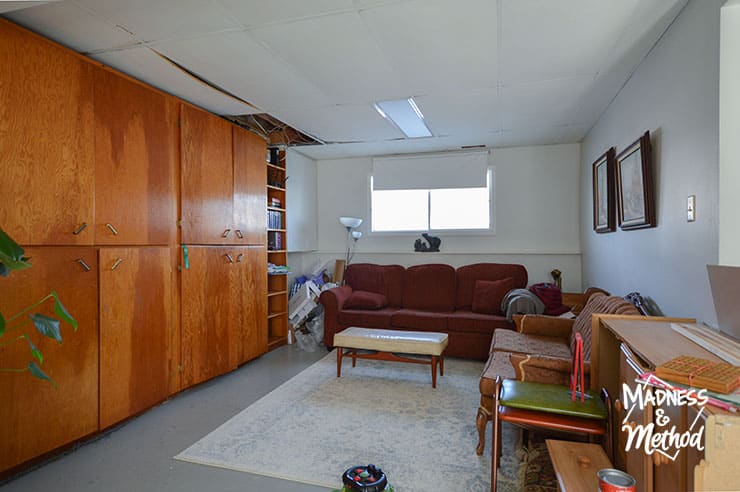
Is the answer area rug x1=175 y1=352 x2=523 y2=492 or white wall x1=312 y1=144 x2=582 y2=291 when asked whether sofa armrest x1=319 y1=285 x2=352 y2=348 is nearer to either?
area rug x1=175 y1=352 x2=523 y2=492

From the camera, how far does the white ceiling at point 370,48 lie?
198 cm

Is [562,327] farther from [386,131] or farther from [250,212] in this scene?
[250,212]

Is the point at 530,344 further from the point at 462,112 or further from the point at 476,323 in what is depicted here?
the point at 462,112

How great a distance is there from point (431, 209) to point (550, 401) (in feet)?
11.9

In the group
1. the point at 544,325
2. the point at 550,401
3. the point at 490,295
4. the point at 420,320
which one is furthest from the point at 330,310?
the point at 550,401

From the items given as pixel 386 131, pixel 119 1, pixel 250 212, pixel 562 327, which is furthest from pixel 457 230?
pixel 119 1

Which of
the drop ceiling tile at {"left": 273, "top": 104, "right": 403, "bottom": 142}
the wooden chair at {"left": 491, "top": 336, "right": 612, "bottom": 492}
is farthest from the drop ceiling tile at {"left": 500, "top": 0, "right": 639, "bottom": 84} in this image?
the wooden chair at {"left": 491, "top": 336, "right": 612, "bottom": 492}

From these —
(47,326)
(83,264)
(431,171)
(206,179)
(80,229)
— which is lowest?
(47,326)

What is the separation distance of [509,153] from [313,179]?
2688 millimetres

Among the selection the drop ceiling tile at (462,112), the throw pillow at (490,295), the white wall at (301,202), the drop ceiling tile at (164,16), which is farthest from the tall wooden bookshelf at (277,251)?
the drop ceiling tile at (164,16)

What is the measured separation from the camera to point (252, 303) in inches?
156

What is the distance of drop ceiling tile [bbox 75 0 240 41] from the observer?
75.8 inches

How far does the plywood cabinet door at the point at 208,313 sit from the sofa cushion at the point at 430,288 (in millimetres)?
2071

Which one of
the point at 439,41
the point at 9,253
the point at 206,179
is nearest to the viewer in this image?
the point at 9,253
